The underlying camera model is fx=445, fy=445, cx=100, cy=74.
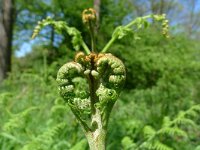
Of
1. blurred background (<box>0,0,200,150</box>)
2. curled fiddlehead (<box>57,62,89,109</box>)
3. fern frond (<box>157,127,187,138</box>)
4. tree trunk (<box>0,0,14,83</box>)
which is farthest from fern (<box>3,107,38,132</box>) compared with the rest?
tree trunk (<box>0,0,14,83</box>)

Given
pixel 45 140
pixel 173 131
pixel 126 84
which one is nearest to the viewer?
pixel 45 140

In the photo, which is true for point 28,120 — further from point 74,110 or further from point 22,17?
point 22,17

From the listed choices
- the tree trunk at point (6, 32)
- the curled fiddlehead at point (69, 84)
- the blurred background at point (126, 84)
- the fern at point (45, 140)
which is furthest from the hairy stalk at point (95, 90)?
the tree trunk at point (6, 32)

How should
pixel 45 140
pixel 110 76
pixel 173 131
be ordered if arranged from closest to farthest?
1. pixel 110 76
2. pixel 45 140
3. pixel 173 131

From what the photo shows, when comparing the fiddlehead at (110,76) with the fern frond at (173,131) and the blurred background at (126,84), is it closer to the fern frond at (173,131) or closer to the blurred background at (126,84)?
the blurred background at (126,84)

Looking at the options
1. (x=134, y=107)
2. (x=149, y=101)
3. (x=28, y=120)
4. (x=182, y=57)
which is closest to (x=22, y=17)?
(x=182, y=57)

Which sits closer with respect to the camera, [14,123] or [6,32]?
[14,123]

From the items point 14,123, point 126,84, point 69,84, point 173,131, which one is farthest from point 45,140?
point 126,84

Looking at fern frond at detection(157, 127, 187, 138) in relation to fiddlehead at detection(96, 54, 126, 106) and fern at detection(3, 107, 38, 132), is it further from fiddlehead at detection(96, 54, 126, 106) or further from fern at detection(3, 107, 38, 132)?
fiddlehead at detection(96, 54, 126, 106)

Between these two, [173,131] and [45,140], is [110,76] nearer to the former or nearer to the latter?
[45,140]
